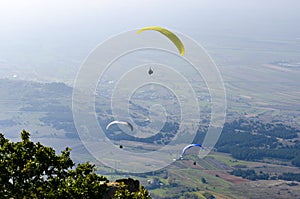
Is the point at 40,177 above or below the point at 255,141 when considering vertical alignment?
below

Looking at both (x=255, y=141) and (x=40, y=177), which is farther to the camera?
(x=255, y=141)

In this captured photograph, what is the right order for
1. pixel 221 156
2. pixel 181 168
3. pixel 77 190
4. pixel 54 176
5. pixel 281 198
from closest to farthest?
1. pixel 77 190
2. pixel 54 176
3. pixel 281 198
4. pixel 181 168
5. pixel 221 156

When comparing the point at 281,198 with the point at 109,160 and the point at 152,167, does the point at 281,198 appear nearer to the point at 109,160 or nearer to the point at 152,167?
the point at 152,167

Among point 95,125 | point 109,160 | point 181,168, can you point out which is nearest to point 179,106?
point 95,125

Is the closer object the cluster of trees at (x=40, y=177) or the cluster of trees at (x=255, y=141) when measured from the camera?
the cluster of trees at (x=40, y=177)

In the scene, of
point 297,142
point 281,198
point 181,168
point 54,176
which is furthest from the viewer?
point 297,142

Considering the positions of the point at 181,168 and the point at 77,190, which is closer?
the point at 77,190

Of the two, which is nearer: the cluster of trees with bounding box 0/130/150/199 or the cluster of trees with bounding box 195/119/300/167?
the cluster of trees with bounding box 0/130/150/199

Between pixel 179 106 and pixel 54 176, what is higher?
pixel 179 106
